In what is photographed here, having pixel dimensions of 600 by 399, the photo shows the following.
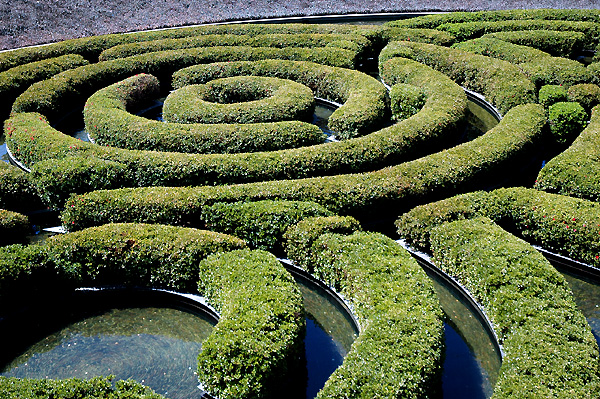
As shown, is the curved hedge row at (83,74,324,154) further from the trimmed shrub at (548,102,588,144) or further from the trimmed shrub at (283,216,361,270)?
the trimmed shrub at (548,102,588,144)

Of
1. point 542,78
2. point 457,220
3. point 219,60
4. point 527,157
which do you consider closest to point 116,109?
point 219,60

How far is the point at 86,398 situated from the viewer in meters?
10.3

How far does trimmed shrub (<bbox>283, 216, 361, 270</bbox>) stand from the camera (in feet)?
49.5

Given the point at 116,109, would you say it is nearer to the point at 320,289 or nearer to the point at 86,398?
the point at 320,289

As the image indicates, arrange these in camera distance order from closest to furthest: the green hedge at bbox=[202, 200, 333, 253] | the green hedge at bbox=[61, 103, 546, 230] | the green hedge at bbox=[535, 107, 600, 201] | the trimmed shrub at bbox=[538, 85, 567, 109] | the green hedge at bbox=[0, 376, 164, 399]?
the green hedge at bbox=[0, 376, 164, 399] → the green hedge at bbox=[202, 200, 333, 253] → the green hedge at bbox=[61, 103, 546, 230] → the green hedge at bbox=[535, 107, 600, 201] → the trimmed shrub at bbox=[538, 85, 567, 109]

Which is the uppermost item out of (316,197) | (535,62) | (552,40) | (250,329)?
(552,40)

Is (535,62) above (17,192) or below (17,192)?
above

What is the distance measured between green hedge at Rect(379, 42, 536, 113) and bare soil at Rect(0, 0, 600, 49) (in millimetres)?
12234

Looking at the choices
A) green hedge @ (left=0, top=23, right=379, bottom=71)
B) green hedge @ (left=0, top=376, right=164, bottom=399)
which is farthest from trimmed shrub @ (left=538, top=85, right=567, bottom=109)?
green hedge @ (left=0, top=376, right=164, bottom=399)

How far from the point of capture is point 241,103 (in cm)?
2330

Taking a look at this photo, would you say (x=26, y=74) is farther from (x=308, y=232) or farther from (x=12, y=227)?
(x=308, y=232)

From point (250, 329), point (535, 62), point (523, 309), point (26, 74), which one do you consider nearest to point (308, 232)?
point (250, 329)

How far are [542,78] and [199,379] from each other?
68.8 ft

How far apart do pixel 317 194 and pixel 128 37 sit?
20.8m
